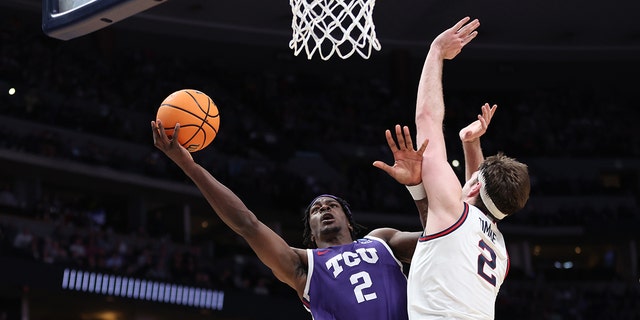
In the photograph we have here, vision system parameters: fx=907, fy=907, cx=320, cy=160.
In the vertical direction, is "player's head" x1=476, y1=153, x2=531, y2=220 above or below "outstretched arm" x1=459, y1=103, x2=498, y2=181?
below

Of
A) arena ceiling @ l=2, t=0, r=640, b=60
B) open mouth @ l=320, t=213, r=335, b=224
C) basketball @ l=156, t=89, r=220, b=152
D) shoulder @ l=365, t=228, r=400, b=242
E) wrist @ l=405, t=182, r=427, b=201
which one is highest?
arena ceiling @ l=2, t=0, r=640, b=60

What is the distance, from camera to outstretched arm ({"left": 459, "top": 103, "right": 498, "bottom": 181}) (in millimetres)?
4172

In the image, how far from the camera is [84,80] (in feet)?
67.5

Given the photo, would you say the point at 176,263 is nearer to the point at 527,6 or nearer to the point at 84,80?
the point at 84,80

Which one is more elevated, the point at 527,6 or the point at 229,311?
the point at 527,6

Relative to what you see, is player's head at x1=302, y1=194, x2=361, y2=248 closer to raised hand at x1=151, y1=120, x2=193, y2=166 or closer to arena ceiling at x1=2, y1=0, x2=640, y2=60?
raised hand at x1=151, y1=120, x2=193, y2=166

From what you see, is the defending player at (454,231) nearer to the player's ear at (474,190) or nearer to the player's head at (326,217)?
the player's ear at (474,190)

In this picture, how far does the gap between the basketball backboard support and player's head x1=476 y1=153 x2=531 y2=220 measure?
6.14 ft

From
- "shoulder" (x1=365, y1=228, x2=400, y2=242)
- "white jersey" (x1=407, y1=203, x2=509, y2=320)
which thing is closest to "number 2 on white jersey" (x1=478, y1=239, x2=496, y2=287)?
"white jersey" (x1=407, y1=203, x2=509, y2=320)

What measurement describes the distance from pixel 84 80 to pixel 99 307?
584cm

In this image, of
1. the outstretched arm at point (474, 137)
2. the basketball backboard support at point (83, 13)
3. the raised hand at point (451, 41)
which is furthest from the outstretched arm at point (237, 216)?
the raised hand at point (451, 41)

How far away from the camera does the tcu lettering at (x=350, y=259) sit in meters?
4.69

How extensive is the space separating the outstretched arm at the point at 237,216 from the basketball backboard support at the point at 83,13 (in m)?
0.91

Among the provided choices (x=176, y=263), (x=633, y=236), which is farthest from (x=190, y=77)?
(x=633, y=236)
